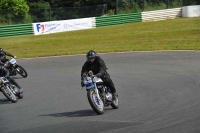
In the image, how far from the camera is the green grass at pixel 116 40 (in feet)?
97.4

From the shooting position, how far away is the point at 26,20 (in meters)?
43.9

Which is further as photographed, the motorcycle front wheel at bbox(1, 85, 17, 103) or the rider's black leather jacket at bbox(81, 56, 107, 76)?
the motorcycle front wheel at bbox(1, 85, 17, 103)

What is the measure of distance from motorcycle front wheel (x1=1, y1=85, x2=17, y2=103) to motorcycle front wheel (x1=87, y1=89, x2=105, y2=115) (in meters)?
3.81

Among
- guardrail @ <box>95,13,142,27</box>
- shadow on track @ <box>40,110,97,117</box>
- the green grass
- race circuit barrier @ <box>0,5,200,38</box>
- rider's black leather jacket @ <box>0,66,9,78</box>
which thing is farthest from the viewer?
guardrail @ <box>95,13,142,27</box>

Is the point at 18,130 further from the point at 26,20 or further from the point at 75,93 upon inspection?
the point at 26,20

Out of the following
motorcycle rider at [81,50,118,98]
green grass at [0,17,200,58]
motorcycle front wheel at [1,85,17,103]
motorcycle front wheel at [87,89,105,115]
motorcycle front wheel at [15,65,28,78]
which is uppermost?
motorcycle rider at [81,50,118,98]

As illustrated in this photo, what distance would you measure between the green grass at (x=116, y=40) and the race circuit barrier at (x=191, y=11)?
7.95 ft

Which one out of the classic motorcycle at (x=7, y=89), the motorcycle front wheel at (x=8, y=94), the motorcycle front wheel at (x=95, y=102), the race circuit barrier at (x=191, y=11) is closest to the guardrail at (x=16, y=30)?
the race circuit barrier at (x=191, y=11)

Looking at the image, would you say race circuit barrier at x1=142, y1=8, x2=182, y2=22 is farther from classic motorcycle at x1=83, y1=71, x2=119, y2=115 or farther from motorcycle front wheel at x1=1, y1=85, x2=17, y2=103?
classic motorcycle at x1=83, y1=71, x2=119, y2=115

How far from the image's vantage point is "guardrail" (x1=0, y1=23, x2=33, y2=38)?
40825 mm

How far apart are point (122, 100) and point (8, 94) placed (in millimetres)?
3470

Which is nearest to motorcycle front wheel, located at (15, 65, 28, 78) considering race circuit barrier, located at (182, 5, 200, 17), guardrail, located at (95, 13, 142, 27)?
guardrail, located at (95, 13, 142, 27)

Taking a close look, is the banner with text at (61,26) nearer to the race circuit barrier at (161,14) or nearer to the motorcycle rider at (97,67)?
the race circuit barrier at (161,14)

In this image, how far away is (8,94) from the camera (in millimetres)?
14602
